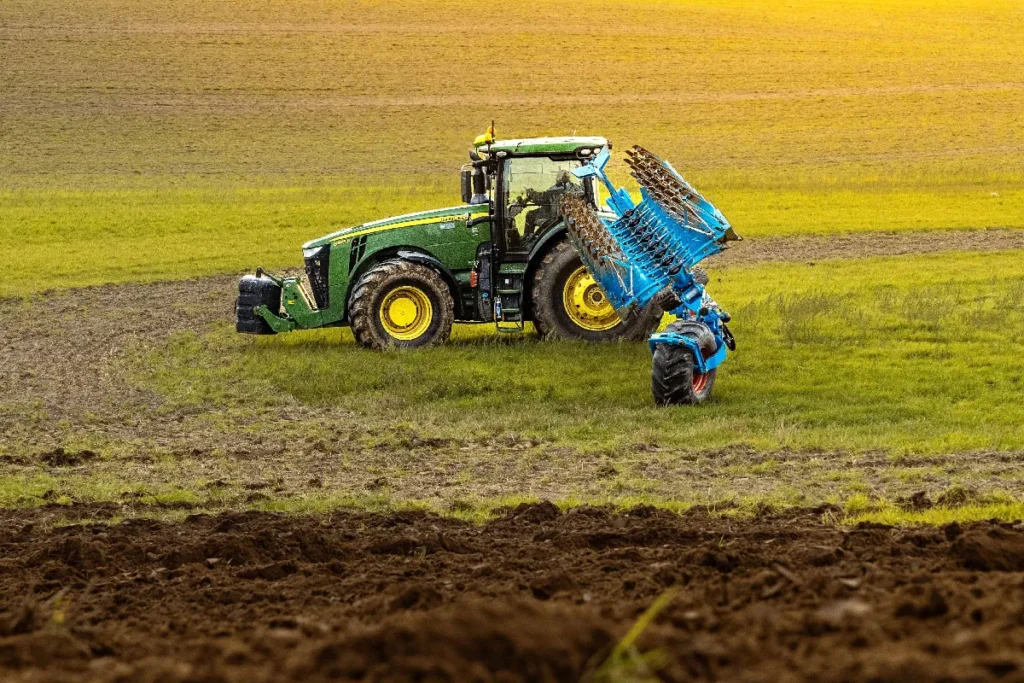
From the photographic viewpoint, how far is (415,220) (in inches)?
689

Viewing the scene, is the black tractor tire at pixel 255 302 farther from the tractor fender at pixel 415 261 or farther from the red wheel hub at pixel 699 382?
the red wheel hub at pixel 699 382

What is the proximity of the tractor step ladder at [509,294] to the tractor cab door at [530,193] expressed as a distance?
0.49 ft

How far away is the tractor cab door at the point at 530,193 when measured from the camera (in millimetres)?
17078

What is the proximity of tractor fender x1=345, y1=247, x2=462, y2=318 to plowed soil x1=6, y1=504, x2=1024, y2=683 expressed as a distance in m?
7.70

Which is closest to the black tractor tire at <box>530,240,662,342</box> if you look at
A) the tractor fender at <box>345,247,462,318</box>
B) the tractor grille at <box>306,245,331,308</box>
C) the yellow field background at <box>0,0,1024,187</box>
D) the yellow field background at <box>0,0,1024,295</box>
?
the tractor fender at <box>345,247,462,318</box>

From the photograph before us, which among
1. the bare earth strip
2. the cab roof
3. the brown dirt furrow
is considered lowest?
the bare earth strip

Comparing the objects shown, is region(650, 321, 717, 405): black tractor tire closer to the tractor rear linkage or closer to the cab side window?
the tractor rear linkage

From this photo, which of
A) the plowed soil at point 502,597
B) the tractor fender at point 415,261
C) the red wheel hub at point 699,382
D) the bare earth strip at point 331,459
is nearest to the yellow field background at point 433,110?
the tractor fender at point 415,261

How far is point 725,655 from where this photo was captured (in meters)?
4.59

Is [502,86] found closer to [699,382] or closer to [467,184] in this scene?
[467,184]

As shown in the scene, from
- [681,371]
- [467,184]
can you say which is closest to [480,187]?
[467,184]

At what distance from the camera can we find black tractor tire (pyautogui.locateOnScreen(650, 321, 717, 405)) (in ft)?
44.2

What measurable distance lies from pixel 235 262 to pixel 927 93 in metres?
40.7

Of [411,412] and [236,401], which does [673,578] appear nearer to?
[411,412]
